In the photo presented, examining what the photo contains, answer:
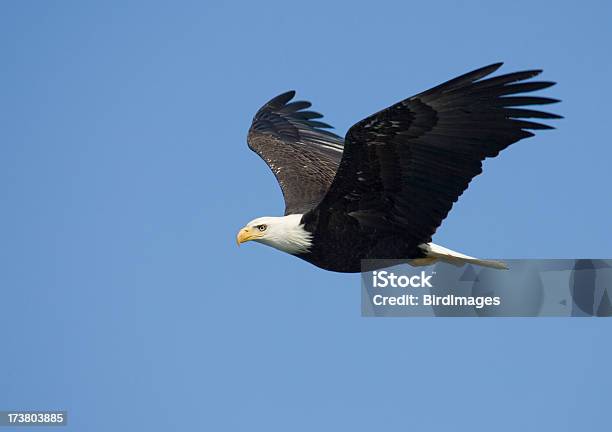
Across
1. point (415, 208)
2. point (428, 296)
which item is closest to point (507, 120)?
point (415, 208)

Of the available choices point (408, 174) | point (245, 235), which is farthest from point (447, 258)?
point (245, 235)

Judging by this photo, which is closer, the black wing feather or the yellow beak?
the black wing feather

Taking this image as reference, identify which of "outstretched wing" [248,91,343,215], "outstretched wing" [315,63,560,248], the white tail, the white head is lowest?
the white tail

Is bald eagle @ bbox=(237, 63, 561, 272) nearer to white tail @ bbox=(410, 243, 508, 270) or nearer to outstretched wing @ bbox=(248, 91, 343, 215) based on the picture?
white tail @ bbox=(410, 243, 508, 270)

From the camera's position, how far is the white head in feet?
41.4

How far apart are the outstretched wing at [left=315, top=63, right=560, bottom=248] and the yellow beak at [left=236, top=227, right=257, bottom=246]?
36.7 inches

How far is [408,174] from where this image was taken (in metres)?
12.0

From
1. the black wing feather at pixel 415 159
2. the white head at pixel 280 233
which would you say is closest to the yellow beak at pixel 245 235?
the white head at pixel 280 233

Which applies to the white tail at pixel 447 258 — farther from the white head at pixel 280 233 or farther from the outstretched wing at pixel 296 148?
the outstretched wing at pixel 296 148

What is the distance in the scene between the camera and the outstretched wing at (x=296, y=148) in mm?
14258

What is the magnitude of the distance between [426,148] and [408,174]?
32cm

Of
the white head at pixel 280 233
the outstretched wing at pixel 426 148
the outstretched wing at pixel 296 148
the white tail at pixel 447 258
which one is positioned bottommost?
the white tail at pixel 447 258

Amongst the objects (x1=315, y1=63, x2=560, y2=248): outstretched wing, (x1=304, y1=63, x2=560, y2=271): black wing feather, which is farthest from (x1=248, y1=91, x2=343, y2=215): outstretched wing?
(x1=315, y1=63, x2=560, y2=248): outstretched wing

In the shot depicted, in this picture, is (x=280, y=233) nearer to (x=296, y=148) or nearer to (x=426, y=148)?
(x=426, y=148)
